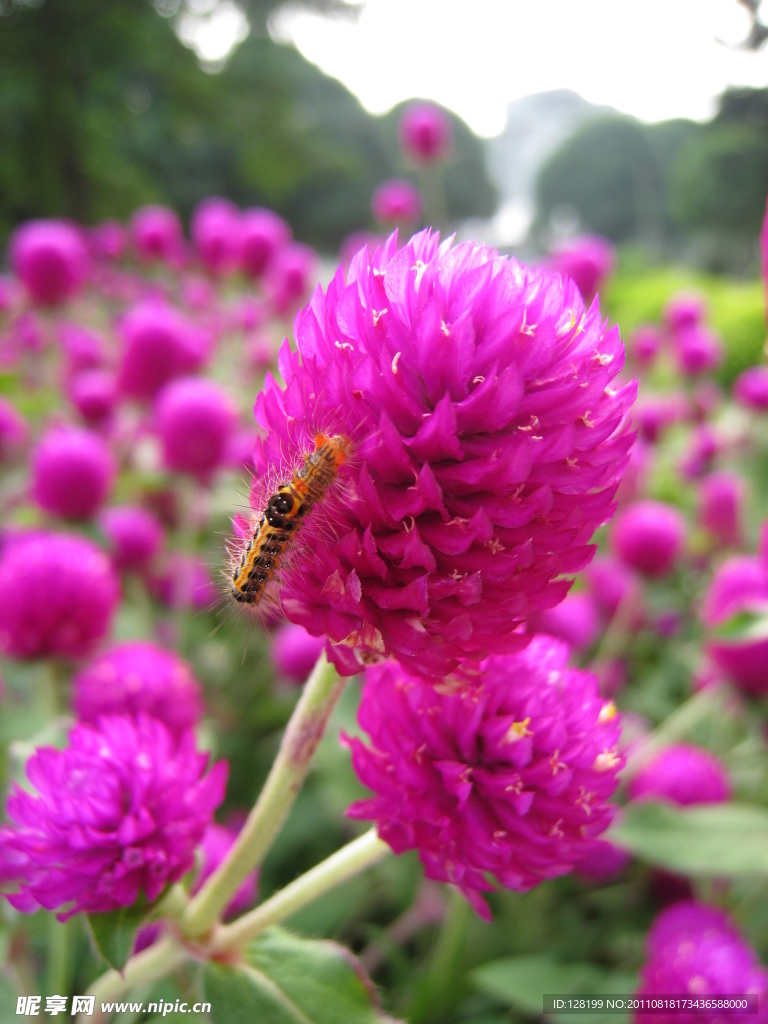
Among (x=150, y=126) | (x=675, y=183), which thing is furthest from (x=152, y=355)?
(x=675, y=183)

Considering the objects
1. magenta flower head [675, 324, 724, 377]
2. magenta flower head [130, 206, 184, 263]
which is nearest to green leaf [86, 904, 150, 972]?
magenta flower head [675, 324, 724, 377]

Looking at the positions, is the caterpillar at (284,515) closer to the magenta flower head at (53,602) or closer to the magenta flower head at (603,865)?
the magenta flower head at (53,602)

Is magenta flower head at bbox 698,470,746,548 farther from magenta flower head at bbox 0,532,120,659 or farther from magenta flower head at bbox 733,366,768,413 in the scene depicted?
magenta flower head at bbox 0,532,120,659

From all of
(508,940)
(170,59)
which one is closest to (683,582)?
(508,940)

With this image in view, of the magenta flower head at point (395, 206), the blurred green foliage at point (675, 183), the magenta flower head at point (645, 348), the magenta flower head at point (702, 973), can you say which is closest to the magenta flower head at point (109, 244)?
the magenta flower head at point (395, 206)

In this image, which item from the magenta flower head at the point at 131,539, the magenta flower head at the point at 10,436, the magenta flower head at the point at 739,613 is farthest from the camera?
the magenta flower head at the point at 10,436

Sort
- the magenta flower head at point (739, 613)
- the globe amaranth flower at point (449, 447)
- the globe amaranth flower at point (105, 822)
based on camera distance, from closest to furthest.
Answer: the globe amaranth flower at point (449, 447) → the globe amaranth flower at point (105, 822) → the magenta flower head at point (739, 613)

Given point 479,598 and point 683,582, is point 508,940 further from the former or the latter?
point 683,582
